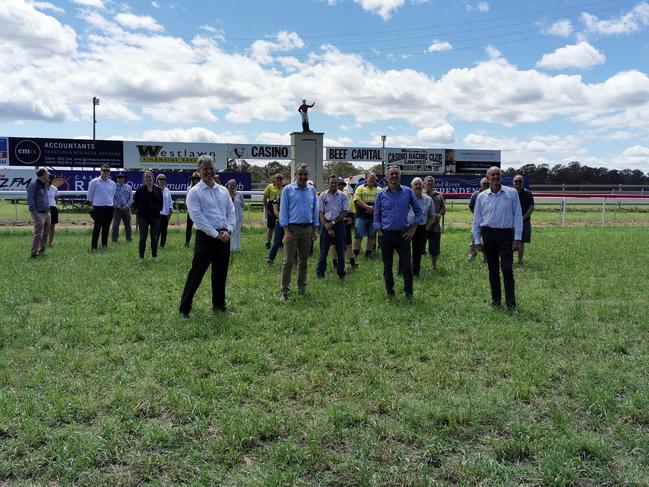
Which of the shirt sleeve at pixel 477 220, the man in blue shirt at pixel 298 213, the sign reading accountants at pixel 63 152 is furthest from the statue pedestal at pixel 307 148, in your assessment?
the sign reading accountants at pixel 63 152

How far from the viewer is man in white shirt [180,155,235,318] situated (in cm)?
678

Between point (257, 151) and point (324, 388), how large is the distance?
106 ft

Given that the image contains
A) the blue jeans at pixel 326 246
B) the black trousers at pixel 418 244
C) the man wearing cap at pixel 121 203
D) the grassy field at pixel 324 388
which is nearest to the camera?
the grassy field at pixel 324 388

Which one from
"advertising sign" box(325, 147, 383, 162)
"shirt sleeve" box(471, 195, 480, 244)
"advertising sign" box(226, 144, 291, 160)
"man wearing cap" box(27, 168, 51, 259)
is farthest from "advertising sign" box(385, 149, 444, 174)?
"shirt sleeve" box(471, 195, 480, 244)

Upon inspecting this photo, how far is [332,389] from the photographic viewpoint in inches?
176

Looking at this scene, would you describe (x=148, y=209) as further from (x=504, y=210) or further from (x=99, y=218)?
(x=504, y=210)

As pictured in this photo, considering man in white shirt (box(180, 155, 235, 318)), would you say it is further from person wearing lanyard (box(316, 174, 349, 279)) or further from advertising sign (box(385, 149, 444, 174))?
advertising sign (box(385, 149, 444, 174))

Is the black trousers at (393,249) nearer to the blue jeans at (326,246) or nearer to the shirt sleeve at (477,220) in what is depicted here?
the shirt sleeve at (477,220)

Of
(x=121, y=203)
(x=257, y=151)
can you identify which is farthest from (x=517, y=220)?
(x=257, y=151)

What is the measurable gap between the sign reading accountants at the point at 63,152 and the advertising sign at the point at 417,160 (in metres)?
18.7

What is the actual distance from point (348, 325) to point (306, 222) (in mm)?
2273

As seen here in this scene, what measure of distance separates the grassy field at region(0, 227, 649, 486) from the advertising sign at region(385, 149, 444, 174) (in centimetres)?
3246

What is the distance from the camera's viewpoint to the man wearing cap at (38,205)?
11.7m

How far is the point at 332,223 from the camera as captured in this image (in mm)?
9758
